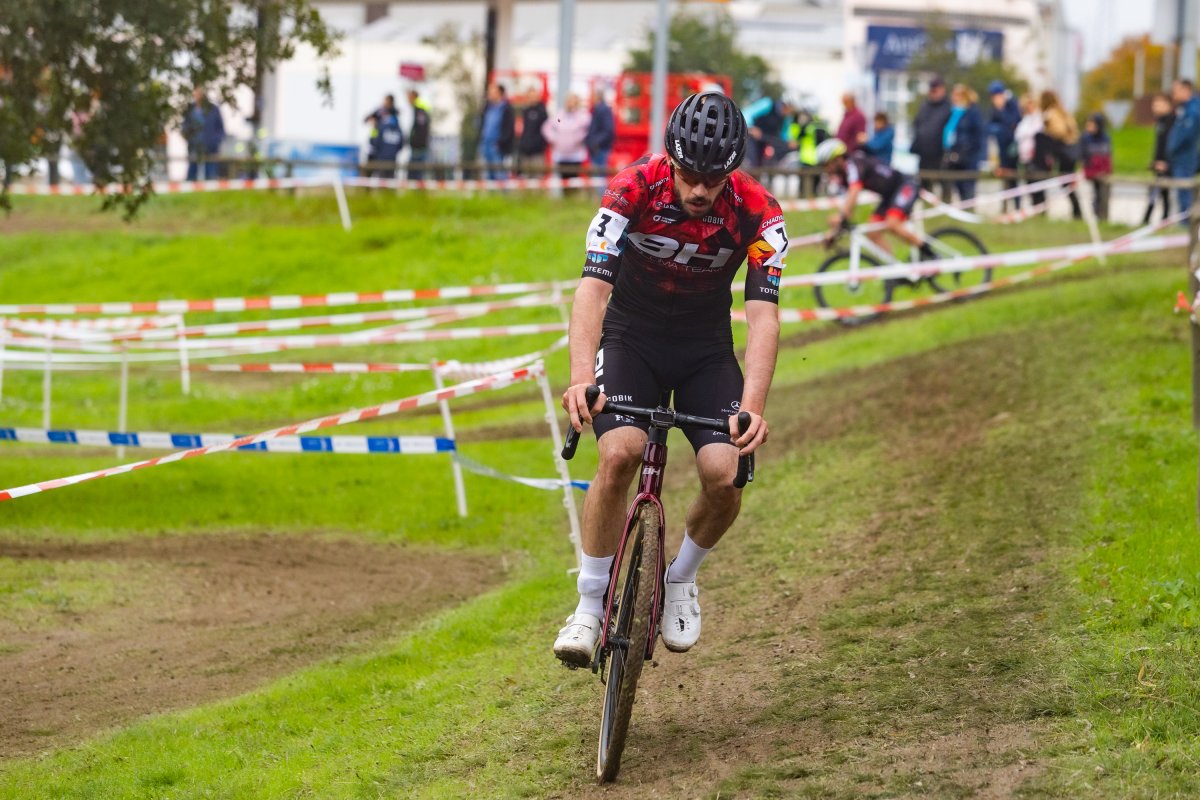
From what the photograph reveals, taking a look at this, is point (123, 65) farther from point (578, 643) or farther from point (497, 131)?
point (497, 131)

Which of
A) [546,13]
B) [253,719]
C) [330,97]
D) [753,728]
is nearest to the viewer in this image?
[753,728]

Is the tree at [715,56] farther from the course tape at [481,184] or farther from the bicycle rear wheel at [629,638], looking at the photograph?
the bicycle rear wheel at [629,638]

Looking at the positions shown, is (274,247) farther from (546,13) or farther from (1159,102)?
(546,13)

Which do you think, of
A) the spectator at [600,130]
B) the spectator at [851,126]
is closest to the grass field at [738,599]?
the spectator at [851,126]

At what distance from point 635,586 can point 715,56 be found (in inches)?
2254

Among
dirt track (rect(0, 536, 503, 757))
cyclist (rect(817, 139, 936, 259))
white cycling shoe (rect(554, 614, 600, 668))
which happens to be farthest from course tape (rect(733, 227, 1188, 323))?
white cycling shoe (rect(554, 614, 600, 668))

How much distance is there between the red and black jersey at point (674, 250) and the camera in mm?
6227

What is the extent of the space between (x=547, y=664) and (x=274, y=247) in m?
20.0

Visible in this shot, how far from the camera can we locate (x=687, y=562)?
6520 mm

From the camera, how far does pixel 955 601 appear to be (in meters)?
8.04

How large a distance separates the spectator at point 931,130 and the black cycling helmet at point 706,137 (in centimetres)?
Result: 1835

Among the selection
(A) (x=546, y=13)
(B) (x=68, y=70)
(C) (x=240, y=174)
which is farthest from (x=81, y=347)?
(A) (x=546, y=13)

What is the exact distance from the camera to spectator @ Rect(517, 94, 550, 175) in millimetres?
28812

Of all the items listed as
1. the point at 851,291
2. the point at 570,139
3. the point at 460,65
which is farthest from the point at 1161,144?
the point at 460,65
